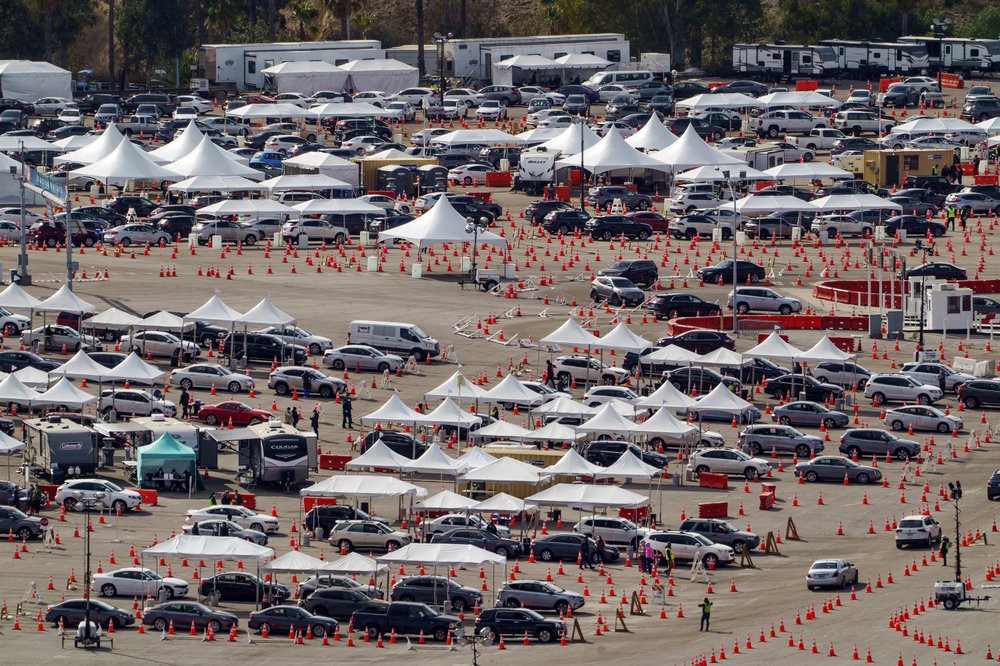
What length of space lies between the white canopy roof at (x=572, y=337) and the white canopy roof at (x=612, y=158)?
34.7 m

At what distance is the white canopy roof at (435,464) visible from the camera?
63969 mm

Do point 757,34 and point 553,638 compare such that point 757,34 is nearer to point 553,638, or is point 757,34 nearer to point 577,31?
point 577,31

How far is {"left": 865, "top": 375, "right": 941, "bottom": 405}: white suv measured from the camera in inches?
2972

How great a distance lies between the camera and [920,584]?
55.5 meters

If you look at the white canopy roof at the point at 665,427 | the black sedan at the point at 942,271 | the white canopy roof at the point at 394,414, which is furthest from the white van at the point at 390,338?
the black sedan at the point at 942,271

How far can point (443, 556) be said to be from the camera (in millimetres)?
54344

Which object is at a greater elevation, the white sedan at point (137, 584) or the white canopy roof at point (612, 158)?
the white canopy roof at point (612, 158)

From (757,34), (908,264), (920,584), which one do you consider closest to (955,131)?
(908,264)

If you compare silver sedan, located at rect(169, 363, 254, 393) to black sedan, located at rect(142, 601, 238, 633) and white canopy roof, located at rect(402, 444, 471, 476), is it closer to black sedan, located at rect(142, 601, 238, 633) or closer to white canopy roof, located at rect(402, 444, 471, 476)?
white canopy roof, located at rect(402, 444, 471, 476)

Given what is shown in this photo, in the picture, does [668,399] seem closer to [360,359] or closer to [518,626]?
[360,359]

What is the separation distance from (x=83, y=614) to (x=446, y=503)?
11783 millimetres

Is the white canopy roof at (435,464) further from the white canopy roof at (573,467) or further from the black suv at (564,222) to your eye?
the black suv at (564,222)

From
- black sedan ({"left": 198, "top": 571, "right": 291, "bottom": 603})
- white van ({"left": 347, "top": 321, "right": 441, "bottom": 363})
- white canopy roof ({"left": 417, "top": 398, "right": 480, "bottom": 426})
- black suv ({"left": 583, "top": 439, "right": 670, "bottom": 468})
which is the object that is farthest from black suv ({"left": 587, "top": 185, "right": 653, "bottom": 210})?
black sedan ({"left": 198, "top": 571, "right": 291, "bottom": 603})

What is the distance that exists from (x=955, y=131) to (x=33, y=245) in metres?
52.1
